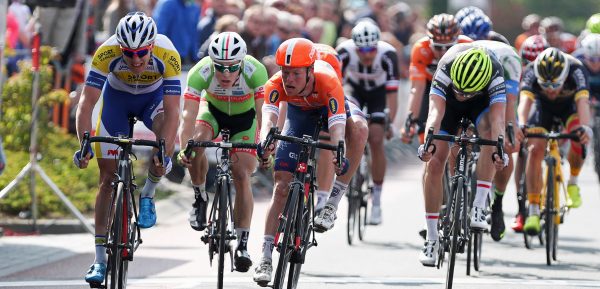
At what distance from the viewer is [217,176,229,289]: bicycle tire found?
10.4 m

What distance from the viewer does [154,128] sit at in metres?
11.2

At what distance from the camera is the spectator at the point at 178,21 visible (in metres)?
19.2

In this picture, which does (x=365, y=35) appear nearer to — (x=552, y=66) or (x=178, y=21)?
(x=552, y=66)

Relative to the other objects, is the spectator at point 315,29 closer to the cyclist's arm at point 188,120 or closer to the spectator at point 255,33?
the spectator at point 255,33

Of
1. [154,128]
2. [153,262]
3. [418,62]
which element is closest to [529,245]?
[418,62]

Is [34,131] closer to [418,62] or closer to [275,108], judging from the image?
[418,62]

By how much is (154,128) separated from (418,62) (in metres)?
4.27

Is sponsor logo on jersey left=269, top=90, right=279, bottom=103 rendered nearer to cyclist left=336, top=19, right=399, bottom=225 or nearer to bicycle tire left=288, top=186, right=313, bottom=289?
bicycle tire left=288, top=186, right=313, bottom=289

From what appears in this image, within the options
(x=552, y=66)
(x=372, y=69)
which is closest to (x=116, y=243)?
(x=552, y=66)

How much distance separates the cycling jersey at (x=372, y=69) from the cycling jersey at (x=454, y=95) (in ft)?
12.5

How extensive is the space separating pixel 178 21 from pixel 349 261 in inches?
264

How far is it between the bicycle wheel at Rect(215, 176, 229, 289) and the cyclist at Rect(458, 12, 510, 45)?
17.6 feet

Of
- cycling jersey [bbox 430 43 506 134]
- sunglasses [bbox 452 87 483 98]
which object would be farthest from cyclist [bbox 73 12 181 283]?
sunglasses [bbox 452 87 483 98]

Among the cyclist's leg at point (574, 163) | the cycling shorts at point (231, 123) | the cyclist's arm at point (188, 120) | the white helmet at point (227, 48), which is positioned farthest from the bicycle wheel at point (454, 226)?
the cyclist's leg at point (574, 163)
